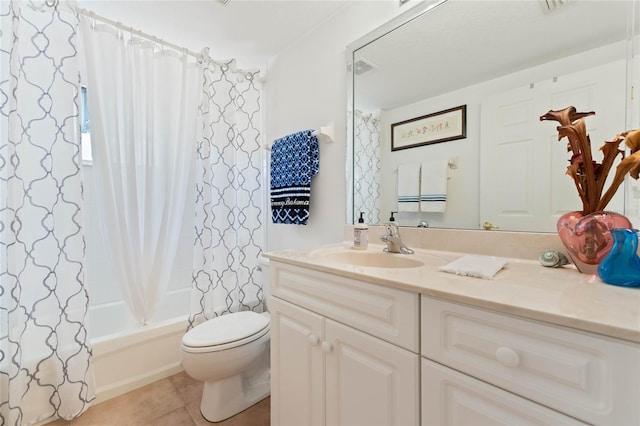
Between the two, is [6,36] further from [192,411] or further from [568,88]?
[568,88]

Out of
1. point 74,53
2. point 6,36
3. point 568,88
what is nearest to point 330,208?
point 568,88

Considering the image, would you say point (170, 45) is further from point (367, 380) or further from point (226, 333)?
point (367, 380)

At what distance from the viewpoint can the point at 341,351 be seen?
85 centimetres

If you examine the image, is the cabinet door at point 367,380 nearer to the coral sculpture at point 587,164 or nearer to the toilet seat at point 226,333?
the toilet seat at point 226,333

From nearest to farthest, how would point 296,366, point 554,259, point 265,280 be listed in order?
1. point 554,259
2. point 296,366
3. point 265,280

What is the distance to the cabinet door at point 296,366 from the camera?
3.04 feet

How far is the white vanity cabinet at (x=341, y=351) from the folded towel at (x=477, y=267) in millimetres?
191

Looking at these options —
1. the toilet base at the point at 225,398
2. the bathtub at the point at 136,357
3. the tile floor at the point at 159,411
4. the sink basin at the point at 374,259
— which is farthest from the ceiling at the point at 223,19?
the tile floor at the point at 159,411

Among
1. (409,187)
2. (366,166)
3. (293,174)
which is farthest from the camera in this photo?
→ (293,174)

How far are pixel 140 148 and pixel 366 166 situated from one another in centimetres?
138

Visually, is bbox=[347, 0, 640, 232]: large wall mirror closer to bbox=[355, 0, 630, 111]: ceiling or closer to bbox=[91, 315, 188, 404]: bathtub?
bbox=[355, 0, 630, 111]: ceiling

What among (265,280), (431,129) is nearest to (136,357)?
(265,280)

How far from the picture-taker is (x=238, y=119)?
6.47 feet

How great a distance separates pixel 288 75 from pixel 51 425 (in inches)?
93.9
